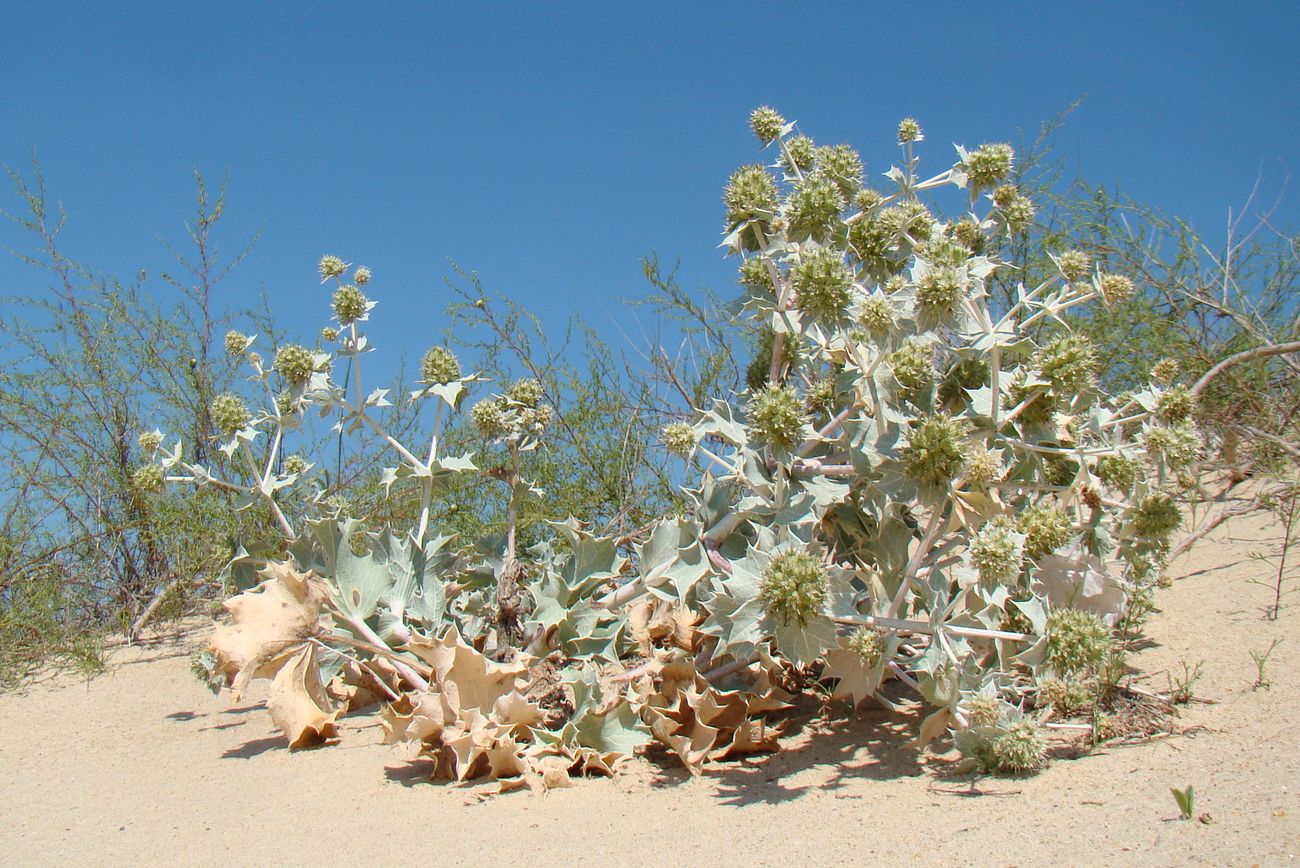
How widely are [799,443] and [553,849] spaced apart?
143 cm

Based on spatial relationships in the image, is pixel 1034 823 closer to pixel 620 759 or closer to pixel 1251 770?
pixel 1251 770

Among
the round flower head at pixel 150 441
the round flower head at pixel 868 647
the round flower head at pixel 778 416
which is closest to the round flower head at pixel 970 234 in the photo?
the round flower head at pixel 778 416

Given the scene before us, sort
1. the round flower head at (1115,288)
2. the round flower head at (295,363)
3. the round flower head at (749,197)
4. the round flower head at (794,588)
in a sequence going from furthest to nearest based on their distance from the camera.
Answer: the round flower head at (295,363) → the round flower head at (1115,288) → the round flower head at (749,197) → the round flower head at (794,588)

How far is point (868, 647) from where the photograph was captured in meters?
2.82

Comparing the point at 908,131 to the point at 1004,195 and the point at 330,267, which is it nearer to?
the point at 1004,195

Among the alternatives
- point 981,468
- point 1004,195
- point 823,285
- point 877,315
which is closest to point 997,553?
point 981,468

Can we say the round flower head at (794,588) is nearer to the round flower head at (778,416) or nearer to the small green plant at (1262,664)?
the round flower head at (778,416)

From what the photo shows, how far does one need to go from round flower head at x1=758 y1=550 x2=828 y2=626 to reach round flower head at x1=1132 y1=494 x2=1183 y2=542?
119cm

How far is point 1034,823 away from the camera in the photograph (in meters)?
A: 2.23

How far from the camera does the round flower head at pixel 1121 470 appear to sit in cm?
305

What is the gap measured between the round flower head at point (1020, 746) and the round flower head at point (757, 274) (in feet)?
5.35

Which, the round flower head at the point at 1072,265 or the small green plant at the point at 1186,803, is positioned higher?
the round flower head at the point at 1072,265

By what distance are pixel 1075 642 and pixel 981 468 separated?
1.84ft

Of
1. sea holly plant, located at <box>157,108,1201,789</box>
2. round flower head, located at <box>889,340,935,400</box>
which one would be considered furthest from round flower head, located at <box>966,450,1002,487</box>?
round flower head, located at <box>889,340,935,400</box>
